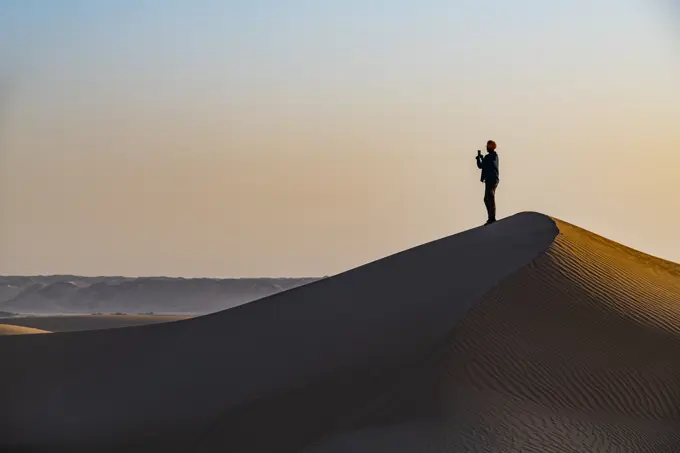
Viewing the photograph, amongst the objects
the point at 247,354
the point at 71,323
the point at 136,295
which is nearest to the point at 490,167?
the point at 247,354

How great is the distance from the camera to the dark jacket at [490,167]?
21.1 metres

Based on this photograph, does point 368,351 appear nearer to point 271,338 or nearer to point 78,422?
point 271,338

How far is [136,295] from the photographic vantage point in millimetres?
151250

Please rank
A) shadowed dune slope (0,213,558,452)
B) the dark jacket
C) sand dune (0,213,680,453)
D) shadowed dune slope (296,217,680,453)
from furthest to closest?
the dark jacket
shadowed dune slope (0,213,558,452)
sand dune (0,213,680,453)
shadowed dune slope (296,217,680,453)

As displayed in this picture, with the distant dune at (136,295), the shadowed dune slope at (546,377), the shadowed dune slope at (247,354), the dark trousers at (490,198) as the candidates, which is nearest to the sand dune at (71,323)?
the shadowed dune slope at (247,354)

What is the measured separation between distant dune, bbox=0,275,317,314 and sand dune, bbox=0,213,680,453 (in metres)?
110

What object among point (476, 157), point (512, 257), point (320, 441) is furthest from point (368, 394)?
point (476, 157)

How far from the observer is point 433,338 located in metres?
17.1

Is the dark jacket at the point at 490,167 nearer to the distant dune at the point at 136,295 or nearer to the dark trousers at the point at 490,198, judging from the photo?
the dark trousers at the point at 490,198

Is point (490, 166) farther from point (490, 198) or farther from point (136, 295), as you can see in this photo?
point (136, 295)

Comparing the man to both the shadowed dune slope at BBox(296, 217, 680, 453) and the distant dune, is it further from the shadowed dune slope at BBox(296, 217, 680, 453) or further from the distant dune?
the distant dune

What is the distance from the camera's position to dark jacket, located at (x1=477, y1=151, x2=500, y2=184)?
21.1 m

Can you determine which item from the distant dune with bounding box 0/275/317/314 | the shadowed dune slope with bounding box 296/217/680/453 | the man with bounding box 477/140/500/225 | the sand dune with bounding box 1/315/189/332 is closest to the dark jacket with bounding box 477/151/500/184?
the man with bounding box 477/140/500/225

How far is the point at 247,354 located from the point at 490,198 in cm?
530
